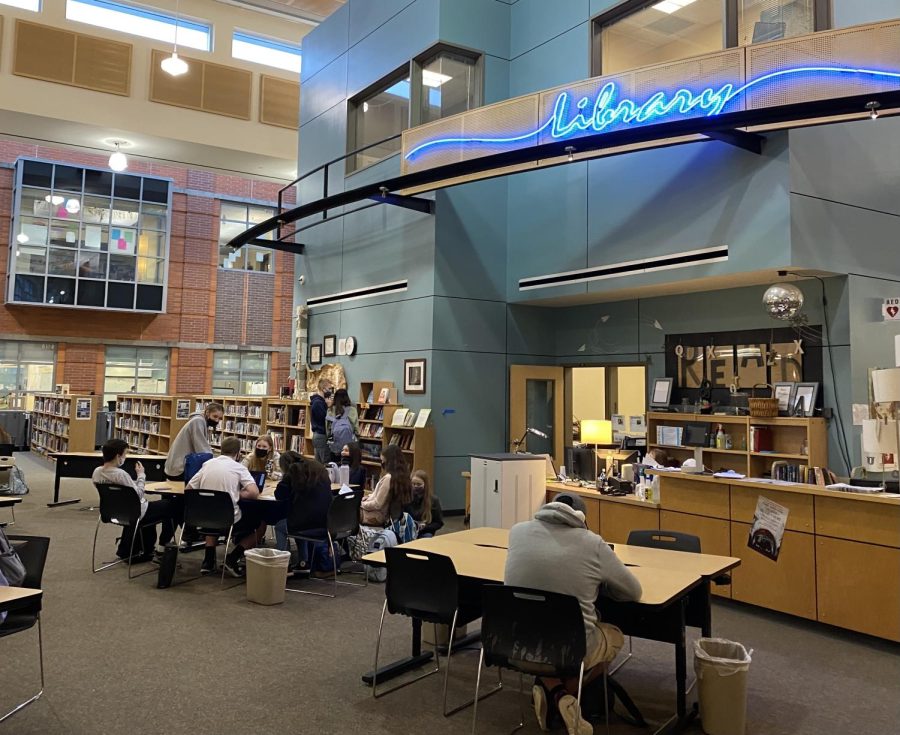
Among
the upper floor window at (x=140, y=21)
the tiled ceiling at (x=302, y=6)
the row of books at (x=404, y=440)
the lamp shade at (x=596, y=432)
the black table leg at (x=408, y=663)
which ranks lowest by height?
the black table leg at (x=408, y=663)

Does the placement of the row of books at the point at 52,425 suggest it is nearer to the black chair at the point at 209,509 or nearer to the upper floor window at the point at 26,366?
the upper floor window at the point at 26,366

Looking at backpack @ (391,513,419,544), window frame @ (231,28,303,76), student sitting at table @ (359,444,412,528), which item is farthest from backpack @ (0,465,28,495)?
window frame @ (231,28,303,76)

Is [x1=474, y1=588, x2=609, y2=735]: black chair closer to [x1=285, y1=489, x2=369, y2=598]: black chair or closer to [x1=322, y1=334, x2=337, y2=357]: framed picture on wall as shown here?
[x1=285, y1=489, x2=369, y2=598]: black chair

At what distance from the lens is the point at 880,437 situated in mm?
5504

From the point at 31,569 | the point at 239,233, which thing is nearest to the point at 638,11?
the point at 31,569

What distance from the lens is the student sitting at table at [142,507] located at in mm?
6559

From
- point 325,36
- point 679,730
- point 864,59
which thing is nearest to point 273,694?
point 679,730

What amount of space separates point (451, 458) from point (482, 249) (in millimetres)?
3053

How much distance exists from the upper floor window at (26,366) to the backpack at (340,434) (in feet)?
39.3

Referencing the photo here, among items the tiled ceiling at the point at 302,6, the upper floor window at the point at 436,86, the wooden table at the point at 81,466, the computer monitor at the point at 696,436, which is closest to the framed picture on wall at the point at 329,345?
the upper floor window at the point at 436,86

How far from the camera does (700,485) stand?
239 inches

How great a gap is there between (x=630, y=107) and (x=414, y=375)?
4.58 metres

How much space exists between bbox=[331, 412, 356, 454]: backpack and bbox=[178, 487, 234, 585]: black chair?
3.93 m

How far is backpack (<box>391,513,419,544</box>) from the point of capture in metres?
6.48
